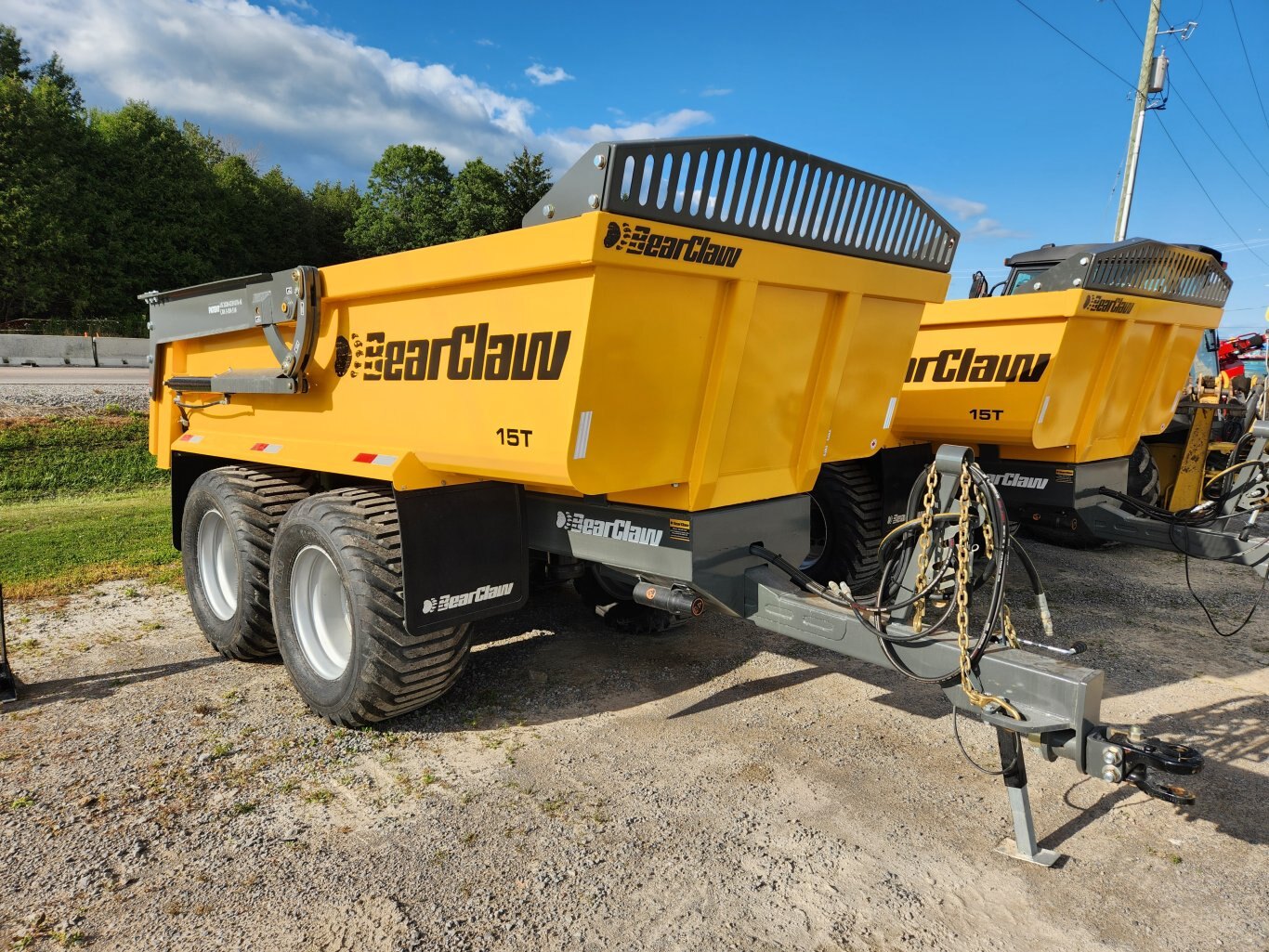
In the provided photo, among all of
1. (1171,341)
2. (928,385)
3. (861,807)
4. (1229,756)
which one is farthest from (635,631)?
(1171,341)

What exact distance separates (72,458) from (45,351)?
38.1 feet

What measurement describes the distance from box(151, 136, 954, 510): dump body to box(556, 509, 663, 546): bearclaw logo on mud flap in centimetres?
13

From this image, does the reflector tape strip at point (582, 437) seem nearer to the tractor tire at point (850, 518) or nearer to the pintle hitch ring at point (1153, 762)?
the pintle hitch ring at point (1153, 762)

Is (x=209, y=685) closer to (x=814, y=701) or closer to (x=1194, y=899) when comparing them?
(x=814, y=701)

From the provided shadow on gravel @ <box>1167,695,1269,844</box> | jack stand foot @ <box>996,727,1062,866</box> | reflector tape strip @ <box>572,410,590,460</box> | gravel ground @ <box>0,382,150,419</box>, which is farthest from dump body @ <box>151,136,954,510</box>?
gravel ground @ <box>0,382,150,419</box>

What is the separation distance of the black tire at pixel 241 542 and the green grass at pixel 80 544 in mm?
1552

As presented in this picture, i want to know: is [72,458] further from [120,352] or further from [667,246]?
[120,352]

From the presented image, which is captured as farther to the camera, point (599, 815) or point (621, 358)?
point (599, 815)

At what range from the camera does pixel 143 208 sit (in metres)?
33.9

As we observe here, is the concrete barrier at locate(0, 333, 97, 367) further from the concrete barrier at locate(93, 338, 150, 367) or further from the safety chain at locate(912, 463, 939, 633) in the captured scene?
the safety chain at locate(912, 463, 939, 633)

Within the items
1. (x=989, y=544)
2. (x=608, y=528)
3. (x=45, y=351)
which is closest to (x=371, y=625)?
(x=608, y=528)

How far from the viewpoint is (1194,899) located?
101 inches

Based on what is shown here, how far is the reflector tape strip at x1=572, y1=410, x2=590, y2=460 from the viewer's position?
2672 millimetres

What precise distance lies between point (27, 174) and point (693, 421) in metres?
34.5
